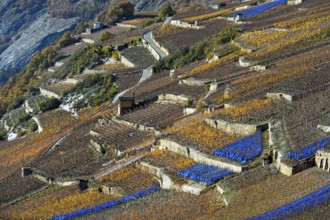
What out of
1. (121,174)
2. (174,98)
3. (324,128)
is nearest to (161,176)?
(121,174)

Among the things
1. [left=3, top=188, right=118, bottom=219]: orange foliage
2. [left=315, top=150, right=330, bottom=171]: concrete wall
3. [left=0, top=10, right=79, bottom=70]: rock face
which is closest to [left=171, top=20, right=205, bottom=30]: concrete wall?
[left=3, top=188, right=118, bottom=219]: orange foliage

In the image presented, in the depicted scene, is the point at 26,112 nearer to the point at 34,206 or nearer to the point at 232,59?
the point at 232,59

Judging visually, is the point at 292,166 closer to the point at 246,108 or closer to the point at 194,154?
the point at 194,154

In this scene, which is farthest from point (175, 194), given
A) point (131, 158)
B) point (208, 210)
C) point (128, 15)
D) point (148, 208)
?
point (128, 15)

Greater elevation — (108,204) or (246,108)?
(246,108)

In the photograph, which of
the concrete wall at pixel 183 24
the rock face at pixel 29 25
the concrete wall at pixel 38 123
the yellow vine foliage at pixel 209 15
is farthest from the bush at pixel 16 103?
the rock face at pixel 29 25

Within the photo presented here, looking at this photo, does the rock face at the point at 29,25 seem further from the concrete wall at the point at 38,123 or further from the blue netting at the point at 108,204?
the blue netting at the point at 108,204
